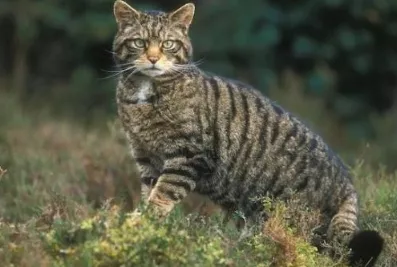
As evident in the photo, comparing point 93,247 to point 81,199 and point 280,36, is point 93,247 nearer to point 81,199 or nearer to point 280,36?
point 81,199

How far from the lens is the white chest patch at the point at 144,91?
273 inches

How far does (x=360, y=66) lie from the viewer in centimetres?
1458

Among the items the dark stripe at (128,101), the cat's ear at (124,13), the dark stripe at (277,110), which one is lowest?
the dark stripe at (128,101)

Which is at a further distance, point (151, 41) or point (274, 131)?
point (274, 131)

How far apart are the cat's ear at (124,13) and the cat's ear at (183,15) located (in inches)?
9.3

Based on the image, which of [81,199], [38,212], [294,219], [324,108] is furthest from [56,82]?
[294,219]

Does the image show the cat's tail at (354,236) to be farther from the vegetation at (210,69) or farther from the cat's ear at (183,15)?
the cat's ear at (183,15)

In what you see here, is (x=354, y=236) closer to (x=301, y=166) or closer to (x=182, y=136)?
(x=301, y=166)

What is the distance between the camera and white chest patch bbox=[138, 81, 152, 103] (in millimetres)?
6938

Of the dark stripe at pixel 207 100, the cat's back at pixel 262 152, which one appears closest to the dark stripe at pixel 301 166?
the cat's back at pixel 262 152

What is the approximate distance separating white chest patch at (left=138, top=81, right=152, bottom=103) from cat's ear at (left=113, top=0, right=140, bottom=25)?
0.42 metres

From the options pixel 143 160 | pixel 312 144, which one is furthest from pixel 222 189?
pixel 312 144

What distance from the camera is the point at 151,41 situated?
6836 millimetres

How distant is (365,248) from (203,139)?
1.25m
